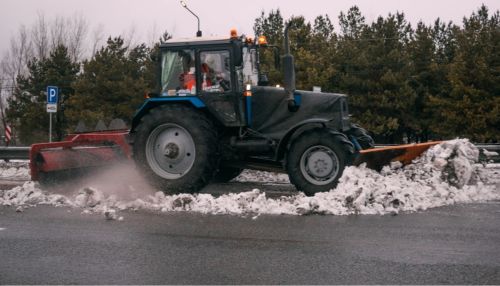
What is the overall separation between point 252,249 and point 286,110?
3418 mm

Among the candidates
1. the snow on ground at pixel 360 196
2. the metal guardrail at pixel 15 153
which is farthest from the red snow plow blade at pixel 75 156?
the metal guardrail at pixel 15 153

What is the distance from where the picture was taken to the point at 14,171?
13031mm

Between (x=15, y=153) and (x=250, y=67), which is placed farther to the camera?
(x=15, y=153)

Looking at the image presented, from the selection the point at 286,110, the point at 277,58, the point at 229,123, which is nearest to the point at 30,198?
the point at 229,123

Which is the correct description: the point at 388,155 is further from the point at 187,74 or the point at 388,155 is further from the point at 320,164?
the point at 187,74

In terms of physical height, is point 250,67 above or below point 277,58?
below

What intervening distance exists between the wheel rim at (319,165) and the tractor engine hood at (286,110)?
0.46 metres

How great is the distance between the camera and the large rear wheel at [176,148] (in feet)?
25.8

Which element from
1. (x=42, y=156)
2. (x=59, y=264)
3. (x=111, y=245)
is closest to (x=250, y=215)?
(x=111, y=245)

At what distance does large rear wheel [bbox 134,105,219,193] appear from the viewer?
7.86 meters

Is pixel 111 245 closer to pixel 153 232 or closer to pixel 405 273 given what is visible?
pixel 153 232

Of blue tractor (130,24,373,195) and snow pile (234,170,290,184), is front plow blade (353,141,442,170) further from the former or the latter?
snow pile (234,170,290,184)

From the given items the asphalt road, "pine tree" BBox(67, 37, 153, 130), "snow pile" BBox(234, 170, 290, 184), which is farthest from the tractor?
"pine tree" BBox(67, 37, 153, 130)

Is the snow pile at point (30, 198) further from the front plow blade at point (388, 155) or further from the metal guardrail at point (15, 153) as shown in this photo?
the metal guardrail at point (15, 153)
